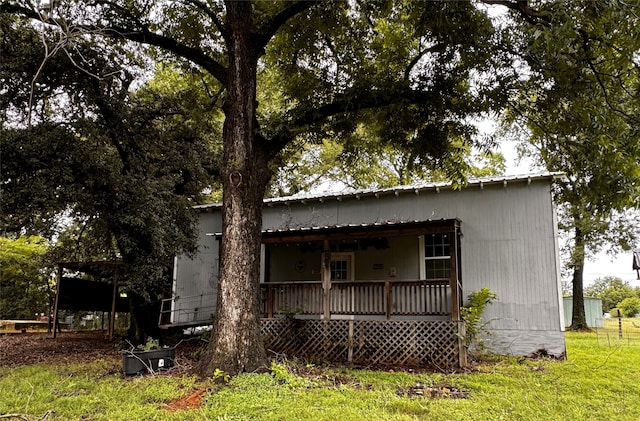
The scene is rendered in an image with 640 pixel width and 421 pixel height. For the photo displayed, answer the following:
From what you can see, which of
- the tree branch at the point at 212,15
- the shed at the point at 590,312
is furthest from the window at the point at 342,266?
the shed at the point at 590,312

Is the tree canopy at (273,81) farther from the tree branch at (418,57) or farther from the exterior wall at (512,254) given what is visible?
the exterior wall at (512,254)

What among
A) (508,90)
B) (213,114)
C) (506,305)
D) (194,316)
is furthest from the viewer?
(194,316)

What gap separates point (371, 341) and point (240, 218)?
4.02m

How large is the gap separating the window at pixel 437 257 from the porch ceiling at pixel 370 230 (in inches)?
41.7

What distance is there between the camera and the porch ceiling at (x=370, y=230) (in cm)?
938

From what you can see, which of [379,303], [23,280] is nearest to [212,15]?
[379,303]

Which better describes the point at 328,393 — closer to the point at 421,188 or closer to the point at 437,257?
the point at 437,257

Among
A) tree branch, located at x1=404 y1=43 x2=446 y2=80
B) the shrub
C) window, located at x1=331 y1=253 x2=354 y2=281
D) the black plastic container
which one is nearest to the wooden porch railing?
the shrub

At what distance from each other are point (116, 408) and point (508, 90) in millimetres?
7602

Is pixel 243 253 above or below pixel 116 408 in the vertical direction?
above

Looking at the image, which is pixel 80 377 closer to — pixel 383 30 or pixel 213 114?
pixel 213 114

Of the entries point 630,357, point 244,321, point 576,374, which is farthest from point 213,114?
point 630,357

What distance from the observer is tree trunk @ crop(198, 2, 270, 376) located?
22.1 ft

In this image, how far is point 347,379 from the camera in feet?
24.0
